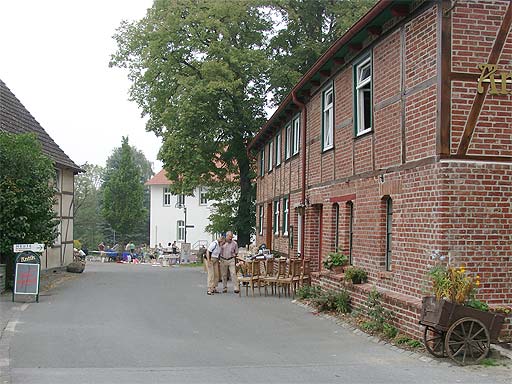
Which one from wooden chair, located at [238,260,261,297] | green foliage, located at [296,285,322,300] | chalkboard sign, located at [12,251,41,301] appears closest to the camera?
green foliage, located at [296,285,322,300]

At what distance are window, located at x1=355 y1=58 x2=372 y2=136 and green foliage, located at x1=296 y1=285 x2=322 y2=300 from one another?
4.20m

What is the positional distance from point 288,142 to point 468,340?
14752 millimetres

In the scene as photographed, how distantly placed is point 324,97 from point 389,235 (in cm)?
595

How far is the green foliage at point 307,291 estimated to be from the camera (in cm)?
1617

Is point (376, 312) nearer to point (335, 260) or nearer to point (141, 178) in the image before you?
point (335, 260)

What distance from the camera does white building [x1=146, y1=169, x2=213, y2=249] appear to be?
207 ft

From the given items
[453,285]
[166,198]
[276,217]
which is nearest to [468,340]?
[453,285]

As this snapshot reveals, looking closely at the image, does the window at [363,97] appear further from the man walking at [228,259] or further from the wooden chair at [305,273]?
the man walking at [228,259]

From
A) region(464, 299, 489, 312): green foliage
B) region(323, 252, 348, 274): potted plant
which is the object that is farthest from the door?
region(464, 299, 489, 312): green foliage

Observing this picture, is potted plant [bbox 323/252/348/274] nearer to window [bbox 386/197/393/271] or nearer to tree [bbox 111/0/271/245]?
window [bbox 386/197/393/271]

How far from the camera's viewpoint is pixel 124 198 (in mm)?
66875

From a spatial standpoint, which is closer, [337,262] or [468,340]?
[468,340]

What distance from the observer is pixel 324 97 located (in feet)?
57.1

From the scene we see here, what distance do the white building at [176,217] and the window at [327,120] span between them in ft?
143
